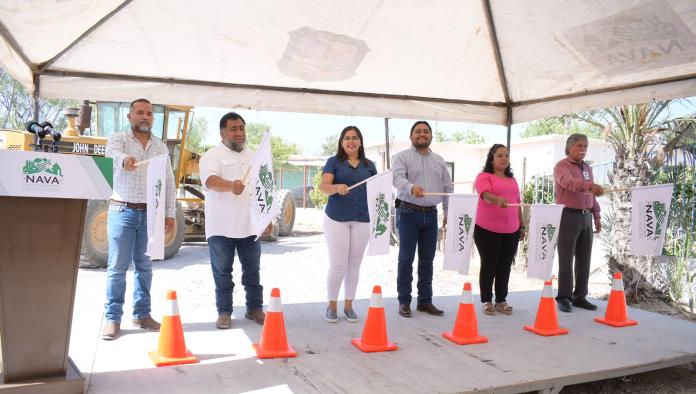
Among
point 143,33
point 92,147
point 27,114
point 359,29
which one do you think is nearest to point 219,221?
point 143,33

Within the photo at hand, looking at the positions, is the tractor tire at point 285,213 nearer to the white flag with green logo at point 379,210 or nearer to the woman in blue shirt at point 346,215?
the woman in blue shirt at point 346,215

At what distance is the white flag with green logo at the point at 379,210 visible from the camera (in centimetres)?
431

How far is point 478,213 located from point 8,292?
12.3ft

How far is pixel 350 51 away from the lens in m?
4.75

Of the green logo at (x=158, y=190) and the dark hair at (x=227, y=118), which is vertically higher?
the dark hair at (x=227, y=118)

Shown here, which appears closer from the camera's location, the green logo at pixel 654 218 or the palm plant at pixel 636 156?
the green logo at pixel 654 218

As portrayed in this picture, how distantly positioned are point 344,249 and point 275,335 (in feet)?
3.37

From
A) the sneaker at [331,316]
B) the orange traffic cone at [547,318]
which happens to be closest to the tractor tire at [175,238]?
the sneaker at [331,316]

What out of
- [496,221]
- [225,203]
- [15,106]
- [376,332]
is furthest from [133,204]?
[15,106]

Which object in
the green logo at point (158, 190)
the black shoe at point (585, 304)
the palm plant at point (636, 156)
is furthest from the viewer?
the palm plant at point (636, 156)

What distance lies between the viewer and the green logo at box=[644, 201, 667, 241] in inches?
178

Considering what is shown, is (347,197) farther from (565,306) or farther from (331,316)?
(565,306)

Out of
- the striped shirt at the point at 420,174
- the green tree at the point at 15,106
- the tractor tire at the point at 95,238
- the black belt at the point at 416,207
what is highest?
the green tree at the point at 15,106

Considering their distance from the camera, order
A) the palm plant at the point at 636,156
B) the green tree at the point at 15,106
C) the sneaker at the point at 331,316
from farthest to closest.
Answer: the green tree at the point at 15,106 < the palm plant at the point at 636,156 < the sneaker at the point at 331,316
